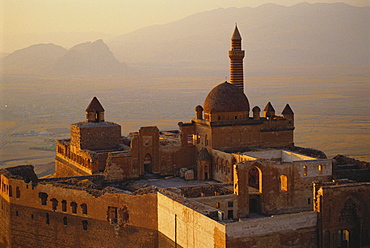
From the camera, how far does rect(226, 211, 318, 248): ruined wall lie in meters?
27.2

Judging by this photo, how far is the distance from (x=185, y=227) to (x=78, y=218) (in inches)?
328

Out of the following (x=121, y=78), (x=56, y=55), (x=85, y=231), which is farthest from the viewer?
(x=121, y=78)

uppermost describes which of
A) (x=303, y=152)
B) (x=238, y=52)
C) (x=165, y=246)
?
(x=238, y=52)

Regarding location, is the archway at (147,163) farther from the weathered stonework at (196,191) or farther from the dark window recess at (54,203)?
the dark window recess at (54,203)

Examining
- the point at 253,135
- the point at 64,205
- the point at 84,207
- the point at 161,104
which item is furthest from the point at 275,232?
the point at 161,104

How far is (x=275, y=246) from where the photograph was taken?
92.9ft

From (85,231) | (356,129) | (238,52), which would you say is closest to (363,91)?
(356,129)

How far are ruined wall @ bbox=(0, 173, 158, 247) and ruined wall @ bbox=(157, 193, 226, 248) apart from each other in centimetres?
106

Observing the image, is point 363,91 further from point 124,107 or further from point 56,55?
point 56,55

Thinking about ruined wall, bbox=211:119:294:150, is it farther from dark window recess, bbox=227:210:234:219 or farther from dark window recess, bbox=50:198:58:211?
dark window recess, bbox=50:198:58:211

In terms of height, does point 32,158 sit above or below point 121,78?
below

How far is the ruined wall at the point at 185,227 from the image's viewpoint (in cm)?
2750

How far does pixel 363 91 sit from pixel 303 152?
90224mm

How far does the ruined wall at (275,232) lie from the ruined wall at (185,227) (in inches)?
27.5
